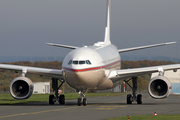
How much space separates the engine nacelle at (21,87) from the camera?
2570 cm

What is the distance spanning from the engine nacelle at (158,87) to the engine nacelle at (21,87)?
8.31 meters

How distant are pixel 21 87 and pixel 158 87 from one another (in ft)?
31.7

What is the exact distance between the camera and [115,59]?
3131 centimetres

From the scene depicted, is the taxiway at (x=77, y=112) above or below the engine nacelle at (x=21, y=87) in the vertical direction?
below

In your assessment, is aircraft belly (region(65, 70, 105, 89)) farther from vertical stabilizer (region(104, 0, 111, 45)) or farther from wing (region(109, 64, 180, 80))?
vertical stabilizer (region(104, 0, 111, 45))

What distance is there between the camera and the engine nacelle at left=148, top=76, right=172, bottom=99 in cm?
2509

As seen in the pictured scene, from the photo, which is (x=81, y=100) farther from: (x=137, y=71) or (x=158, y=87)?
(x=158, y=87)

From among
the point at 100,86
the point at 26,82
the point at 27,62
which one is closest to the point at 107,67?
the point at 100,86

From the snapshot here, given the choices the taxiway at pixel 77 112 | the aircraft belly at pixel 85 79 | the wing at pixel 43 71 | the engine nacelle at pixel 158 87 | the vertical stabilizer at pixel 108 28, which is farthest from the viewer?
the vertical stabilizer at pixel 108 28

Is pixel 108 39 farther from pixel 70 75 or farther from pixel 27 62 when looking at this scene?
pixel 27 62

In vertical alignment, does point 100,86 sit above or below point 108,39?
below

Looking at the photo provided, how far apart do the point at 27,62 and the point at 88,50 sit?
34266 millimetres

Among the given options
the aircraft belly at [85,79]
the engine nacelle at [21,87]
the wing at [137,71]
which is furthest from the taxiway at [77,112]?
the wing at [137,71]

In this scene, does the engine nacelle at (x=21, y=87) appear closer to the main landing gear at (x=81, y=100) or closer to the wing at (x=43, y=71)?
the wing at (x=43, y=71)
